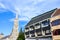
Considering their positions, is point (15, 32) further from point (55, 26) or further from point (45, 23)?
point (55, 26)

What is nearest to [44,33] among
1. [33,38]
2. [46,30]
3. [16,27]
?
[46,30]

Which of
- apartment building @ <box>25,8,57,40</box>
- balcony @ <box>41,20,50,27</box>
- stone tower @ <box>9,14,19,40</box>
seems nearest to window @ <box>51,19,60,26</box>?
apartment building @ <box>25,8,57,40</box>

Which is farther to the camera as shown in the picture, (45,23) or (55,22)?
(45,23)

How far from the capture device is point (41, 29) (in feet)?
168

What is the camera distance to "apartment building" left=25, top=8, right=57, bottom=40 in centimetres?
4719

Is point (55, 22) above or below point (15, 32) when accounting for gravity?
below

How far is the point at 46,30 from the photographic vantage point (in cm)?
4797

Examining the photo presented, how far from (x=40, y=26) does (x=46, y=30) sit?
4.83 m

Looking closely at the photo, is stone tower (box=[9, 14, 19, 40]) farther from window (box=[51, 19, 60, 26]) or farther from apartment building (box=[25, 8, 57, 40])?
window (box=[51, 19, 60, 26])

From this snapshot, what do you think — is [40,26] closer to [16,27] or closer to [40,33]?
[40,33]

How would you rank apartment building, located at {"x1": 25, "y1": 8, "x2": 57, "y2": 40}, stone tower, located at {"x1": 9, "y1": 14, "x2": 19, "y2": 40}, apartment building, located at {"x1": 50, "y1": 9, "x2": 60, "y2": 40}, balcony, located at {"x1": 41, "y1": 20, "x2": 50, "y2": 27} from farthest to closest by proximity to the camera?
stone tower, located at {"x1": 9, "y1": 14, "x2": 19, "y2": 40} < balcony, located at {"x1": 41, "y1": 20, "x2": 50, "y2": 27} < apartment building, located at {"x1": 25, "y1": 8, "x2": 57, "y2": 40} < apartment building, located at {"x1": 50, "y1": 9, "x2": 60, "y2": 40}

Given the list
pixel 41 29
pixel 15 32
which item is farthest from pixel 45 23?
pixel 15 32

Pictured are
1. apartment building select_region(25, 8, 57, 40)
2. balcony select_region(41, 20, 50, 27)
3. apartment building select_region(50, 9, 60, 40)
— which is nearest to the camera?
apartment building select_region(50, 9, 60, 40)

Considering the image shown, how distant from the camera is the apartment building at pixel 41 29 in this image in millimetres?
47188
